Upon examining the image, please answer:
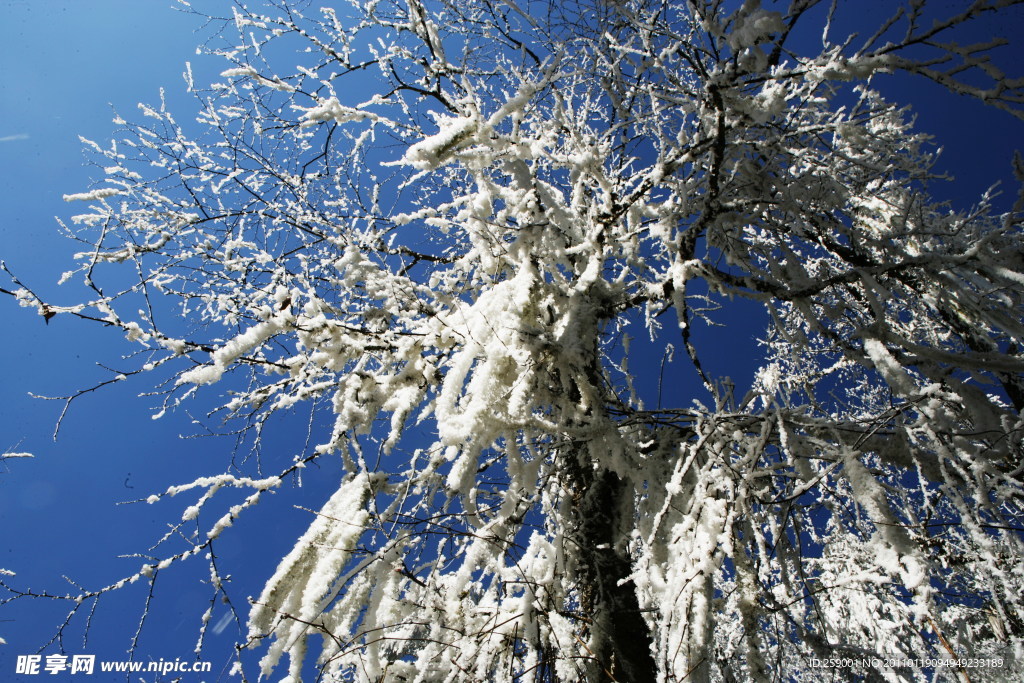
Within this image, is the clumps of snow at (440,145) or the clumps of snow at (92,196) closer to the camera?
the clumps of snow at (440,145)

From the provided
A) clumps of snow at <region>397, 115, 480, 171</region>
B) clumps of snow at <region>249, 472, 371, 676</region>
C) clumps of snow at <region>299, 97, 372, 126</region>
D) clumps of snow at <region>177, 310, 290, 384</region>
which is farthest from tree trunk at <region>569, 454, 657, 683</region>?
clumps of snow at <region>299, 97, 372, 126</region>

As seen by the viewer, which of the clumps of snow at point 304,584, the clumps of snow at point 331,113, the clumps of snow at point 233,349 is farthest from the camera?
the clumps of snow at point 331,113

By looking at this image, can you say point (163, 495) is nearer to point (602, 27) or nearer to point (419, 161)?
point (419, 161)

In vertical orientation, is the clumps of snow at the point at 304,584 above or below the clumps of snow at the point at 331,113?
below

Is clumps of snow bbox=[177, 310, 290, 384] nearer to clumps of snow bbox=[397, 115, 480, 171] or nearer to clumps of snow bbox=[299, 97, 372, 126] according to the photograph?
clumps of snow bbox=[397, 115, 480, 171]

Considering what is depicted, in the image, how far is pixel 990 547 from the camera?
4.29 feet

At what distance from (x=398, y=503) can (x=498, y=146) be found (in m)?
1.75

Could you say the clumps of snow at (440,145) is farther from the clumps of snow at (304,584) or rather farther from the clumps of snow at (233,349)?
the clumps of snow at (304,584)

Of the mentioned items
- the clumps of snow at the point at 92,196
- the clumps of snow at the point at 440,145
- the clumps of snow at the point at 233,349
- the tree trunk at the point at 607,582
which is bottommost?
the tree trunk at the point at 607,582

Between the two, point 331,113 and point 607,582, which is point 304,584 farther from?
point 331,113

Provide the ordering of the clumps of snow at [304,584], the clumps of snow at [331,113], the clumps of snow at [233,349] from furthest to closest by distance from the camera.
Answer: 1. the clumps of snow at [331,113]
2. the clumps of snow at [233,349]
3. the clumps of snow at [304,584]

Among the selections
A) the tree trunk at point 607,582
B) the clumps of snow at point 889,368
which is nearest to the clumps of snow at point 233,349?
the tree trunk at point 607,582

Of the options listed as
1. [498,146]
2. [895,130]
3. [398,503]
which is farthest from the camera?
[895,130]

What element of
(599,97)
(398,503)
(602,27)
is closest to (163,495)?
(398,503)
